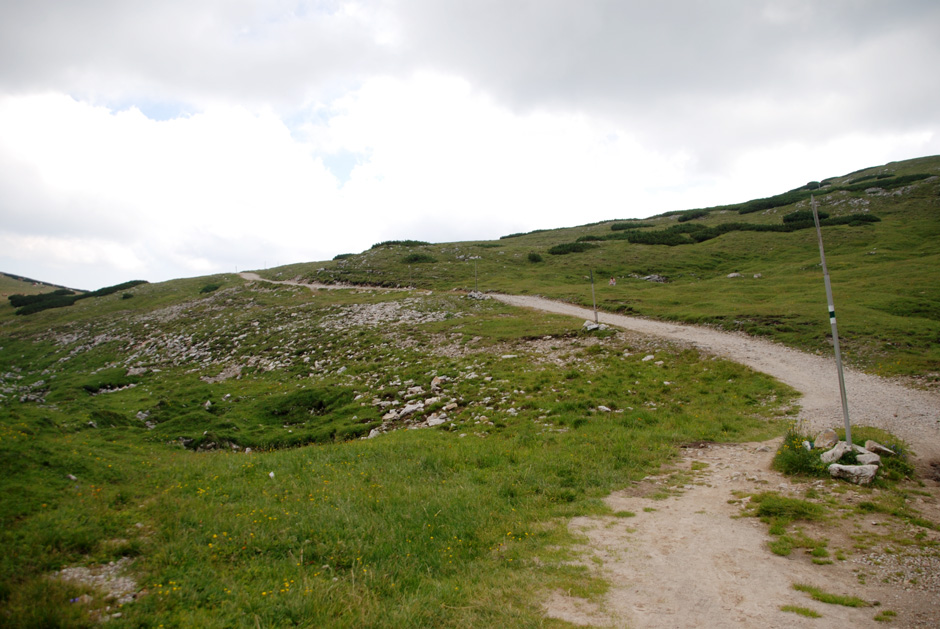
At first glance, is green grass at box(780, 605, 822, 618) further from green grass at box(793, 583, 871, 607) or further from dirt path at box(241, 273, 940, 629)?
green grass at box(793, 583, 871, 607)

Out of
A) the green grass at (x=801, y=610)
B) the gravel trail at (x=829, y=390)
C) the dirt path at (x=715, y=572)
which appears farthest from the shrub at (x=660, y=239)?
the green grass at (x=801, y=610)

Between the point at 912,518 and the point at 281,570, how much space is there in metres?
11.6

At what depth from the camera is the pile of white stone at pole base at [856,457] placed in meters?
9.80

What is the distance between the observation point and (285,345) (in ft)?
107

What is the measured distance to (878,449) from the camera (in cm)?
1057

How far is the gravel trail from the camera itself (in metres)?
12.5

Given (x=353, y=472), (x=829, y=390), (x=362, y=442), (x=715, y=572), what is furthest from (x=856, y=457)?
(x=362, y=442)

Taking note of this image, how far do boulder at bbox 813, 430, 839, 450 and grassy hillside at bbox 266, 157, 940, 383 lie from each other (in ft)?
30.3

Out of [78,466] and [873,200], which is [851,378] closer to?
[78,466]

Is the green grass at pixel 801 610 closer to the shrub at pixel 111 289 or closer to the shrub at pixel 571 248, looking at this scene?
the shrub at pixel 571 248

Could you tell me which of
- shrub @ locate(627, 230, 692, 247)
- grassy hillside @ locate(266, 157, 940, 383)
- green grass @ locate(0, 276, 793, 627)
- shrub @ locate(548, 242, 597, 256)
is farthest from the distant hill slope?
shrub @ locate(627, 230, 692, 247)

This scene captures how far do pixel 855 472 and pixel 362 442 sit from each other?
13.6 m

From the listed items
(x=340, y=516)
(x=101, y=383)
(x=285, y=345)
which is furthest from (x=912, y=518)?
(x=101, y=383)

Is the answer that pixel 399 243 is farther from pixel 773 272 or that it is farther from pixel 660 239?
pixel 773 272
